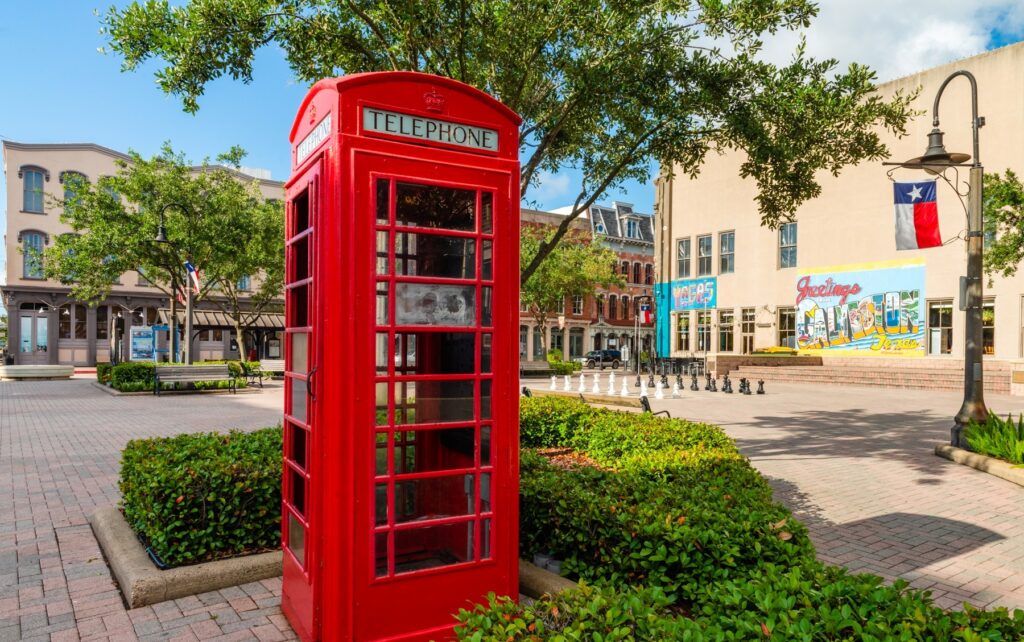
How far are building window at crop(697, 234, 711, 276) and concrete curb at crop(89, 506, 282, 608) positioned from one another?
38.6m

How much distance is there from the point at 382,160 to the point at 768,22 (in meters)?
6.77

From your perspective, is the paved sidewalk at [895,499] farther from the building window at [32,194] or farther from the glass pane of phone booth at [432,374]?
the building window at [32,194]

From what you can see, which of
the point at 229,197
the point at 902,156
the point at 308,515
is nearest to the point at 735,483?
the point at 308,515

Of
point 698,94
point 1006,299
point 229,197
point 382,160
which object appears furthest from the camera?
point 1006,299

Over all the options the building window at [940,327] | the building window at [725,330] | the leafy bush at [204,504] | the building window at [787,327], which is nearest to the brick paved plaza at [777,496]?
the leafy bush at [204,504]

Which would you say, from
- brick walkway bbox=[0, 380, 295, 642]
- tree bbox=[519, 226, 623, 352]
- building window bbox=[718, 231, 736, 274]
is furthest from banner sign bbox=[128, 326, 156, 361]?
building window bbox=[718, 231, 736, 274]

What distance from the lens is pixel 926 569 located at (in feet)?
17.3

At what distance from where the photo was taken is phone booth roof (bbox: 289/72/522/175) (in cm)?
321

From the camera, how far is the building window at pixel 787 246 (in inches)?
1403

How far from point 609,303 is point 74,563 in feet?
191

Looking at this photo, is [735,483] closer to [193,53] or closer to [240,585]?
[240,585]

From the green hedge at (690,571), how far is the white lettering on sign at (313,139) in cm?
239

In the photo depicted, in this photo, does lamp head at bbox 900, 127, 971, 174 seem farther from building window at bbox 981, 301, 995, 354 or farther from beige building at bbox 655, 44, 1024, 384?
building window at bbox 981, 301, 995, 354

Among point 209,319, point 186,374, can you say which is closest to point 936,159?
point 186,374
